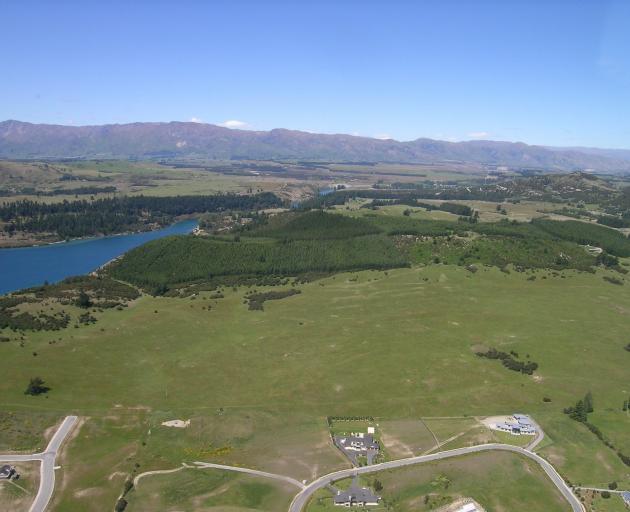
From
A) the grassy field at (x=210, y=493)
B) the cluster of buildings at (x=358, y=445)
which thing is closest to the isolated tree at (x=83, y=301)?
the grassy field at (x=210, y=493)

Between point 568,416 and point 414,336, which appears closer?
point 568,416

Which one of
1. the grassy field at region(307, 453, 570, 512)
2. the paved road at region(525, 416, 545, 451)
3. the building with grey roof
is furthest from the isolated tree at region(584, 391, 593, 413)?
the building with grey roof

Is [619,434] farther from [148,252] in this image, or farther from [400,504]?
[148,252]

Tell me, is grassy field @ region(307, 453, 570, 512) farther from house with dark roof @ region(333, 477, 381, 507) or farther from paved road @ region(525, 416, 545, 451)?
paved road @ region(525, 416, 545, 451)

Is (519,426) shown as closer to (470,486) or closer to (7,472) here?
(470,486)

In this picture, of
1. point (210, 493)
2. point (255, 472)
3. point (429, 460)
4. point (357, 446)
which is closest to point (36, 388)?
point (210, 493)

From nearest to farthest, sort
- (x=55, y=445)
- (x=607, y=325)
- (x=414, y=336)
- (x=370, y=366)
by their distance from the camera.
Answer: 1. (x=55, y=445)
2. (x=370, y=366)
3. (x=414, y=336)
4. (x=607, y=325)

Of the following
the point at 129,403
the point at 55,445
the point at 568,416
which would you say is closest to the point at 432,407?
the point at 568,416
